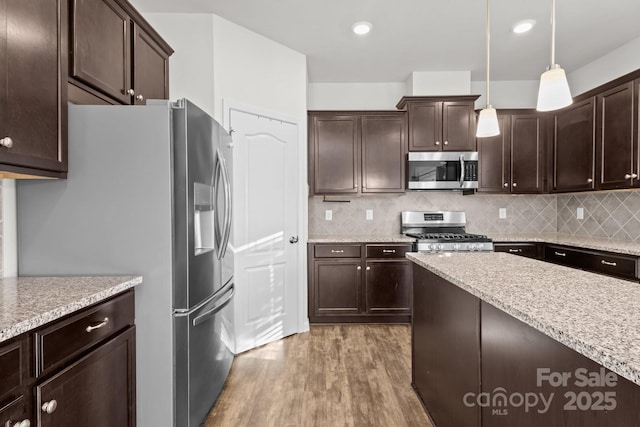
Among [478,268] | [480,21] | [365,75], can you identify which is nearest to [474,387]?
[478,268]

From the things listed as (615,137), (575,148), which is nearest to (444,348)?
(615,137)

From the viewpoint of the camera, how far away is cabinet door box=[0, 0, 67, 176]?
125 cm

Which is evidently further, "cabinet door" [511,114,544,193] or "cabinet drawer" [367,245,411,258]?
"cabinet door" [511,114,544,193]

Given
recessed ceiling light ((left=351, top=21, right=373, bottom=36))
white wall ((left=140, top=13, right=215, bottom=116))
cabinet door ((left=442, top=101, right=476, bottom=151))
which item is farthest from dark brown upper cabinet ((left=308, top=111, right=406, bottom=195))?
white wall ((left=140, top=13, right=215, bottom=116))

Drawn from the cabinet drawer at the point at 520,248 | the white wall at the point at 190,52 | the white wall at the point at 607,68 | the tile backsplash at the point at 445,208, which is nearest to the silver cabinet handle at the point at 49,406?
the white wall at the point at 190,52

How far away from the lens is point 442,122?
389 cm

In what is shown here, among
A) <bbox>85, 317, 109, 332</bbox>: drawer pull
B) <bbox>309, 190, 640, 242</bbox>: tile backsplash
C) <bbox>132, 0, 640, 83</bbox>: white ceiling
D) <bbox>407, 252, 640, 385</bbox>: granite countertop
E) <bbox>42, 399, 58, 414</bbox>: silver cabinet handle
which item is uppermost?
<bbox>132, 0, 640, 83</bbox>: white ceiling

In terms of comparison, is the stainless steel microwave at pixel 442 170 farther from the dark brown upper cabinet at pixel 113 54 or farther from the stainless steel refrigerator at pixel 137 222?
the stainless steel refrigerator at pixel 137 222

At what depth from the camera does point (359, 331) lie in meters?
3.57

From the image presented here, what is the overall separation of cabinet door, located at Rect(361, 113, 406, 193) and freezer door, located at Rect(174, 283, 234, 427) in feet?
7.27

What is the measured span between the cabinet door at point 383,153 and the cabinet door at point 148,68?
220 centimetres

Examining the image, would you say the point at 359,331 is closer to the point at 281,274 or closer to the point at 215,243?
the point at 281,274

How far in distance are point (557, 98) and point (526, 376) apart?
109cm

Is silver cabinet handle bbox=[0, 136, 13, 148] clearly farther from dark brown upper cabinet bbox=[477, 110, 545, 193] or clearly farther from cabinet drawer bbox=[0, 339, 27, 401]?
dark brown upper cabinet bbox=[477, 110, 545, 193]
